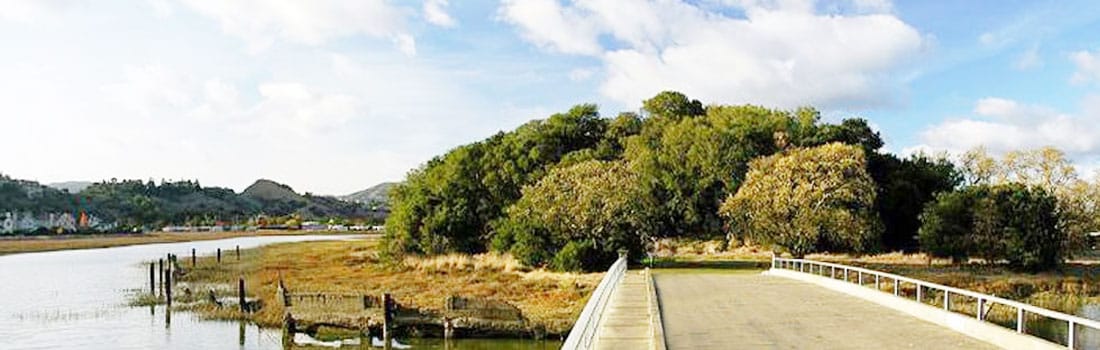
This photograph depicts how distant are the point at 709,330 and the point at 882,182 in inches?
1699

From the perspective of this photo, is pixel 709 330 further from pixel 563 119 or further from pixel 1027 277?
pixel 563 119

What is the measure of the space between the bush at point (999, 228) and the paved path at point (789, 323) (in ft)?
70.6

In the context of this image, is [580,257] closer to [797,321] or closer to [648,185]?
[648,185]

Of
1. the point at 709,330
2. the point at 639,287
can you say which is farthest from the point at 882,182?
the point at 709,330

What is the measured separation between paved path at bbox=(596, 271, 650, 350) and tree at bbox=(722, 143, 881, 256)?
18.8 metres

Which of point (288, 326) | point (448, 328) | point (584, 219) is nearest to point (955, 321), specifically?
point (448, 328)

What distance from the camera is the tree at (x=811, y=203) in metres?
44.9

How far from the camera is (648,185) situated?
58969 mm

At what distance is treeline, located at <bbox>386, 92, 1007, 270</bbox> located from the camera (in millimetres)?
45000

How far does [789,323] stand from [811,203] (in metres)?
27.5

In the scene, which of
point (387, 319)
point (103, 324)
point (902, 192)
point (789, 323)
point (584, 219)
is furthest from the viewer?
point (902, 192)

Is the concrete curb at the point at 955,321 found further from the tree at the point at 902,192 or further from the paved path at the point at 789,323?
the tree at the point at 902,192

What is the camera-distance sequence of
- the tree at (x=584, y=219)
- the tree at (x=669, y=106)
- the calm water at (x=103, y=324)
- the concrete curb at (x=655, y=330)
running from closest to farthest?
the concrete curb at (x=655, y=330) < the calm water at (x=103, y=324) < the tree at (x=584, y=219) < the tree at (x=669, y=106)

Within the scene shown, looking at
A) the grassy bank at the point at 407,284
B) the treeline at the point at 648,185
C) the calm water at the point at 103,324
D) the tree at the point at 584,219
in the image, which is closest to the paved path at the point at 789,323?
the calm water at the point at 103,324
